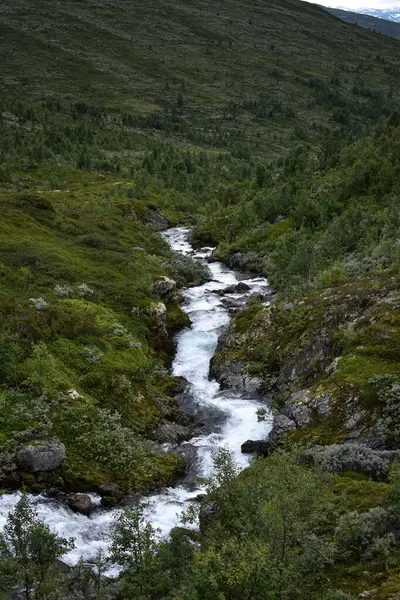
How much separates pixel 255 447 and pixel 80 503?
10385 millimetres

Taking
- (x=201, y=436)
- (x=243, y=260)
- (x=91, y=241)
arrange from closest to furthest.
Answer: (x=201, y=436)
(x=91, y=241)
(x=243, y=260)

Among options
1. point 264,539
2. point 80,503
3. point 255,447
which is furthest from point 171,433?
point 264,539

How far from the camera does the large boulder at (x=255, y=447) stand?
32344 millimetres

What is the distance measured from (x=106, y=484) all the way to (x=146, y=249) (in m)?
44.9

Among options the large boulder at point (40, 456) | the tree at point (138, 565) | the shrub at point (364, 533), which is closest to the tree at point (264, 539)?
the shrub at point (364, 533)

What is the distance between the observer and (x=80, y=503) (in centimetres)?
2744

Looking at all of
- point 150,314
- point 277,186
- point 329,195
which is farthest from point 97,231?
point 277,186

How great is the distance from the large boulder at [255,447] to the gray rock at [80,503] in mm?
9369

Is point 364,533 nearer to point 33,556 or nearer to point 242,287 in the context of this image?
point 33,556

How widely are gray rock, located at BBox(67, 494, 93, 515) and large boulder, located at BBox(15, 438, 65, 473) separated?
2014 millimetres

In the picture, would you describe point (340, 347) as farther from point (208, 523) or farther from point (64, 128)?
point (64, 128)

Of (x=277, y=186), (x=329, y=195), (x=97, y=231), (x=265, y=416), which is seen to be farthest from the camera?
(x=277, y=186)

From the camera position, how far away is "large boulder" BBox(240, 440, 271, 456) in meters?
32.3

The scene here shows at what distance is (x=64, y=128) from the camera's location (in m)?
174
